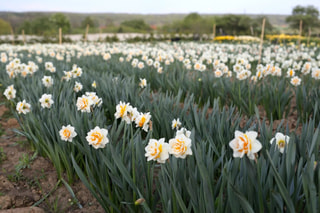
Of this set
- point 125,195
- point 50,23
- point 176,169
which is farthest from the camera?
point 50,23

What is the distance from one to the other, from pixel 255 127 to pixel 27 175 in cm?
182

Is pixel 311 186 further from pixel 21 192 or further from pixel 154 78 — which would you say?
pixel 154 78

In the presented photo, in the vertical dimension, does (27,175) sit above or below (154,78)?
below

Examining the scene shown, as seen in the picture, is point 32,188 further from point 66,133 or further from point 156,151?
point 156,151

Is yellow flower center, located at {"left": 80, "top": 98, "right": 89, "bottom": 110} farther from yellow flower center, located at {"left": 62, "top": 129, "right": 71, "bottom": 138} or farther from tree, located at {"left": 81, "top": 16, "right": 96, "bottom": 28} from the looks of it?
tree, located at {"left": 81, "top": 16, "right": 96, "bottom": 28}

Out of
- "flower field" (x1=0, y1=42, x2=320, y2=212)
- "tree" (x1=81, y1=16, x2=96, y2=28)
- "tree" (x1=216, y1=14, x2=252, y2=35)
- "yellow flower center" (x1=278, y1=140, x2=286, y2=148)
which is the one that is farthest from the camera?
"tree" (x1=81, y1=16, x2=96, y2=28)

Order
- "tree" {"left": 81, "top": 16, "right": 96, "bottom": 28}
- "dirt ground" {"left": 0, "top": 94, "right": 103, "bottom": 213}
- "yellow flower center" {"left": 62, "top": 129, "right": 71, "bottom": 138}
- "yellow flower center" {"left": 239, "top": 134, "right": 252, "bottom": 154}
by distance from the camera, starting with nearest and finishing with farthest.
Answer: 1. "yellow flower center" {"left": 239, "top": 134, "right": 252, "bottom": 154}
2. "yellow flower center" {"left": 62, "top": 129, "right": 71, "bottom": 138}
3. "dirt ground" {"left": 0, "top": 94, "right": 103, "bottom": 213}
4. "tree" {"left": 81, "top": 16, "right": 96, "bottom": 28}

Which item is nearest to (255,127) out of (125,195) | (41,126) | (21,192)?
(125,195)

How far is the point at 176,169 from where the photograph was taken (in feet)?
4.81

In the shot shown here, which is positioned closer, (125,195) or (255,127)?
(125,195)

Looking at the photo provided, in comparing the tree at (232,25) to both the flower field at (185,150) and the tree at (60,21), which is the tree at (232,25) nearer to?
the tree at (60,21)

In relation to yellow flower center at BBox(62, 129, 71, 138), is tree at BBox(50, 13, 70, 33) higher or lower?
higher

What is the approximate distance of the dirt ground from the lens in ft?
6.59

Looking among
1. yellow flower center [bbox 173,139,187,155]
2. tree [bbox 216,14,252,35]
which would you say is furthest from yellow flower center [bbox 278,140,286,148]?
tree [bbox 216,14,252,35]
